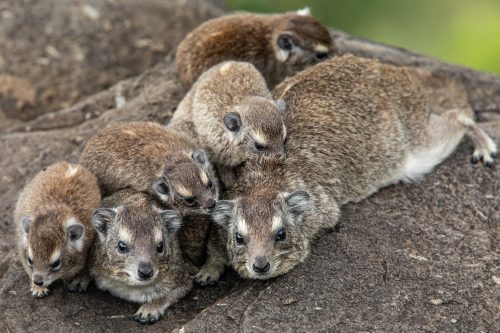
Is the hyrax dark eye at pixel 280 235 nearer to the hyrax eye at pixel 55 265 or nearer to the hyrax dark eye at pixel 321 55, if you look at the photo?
the hyrax eye at pixel 55 265

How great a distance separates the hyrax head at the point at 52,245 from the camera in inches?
293

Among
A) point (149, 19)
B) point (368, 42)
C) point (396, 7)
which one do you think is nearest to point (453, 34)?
point (396, 7)

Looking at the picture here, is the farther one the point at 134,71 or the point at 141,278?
the point at 134,71

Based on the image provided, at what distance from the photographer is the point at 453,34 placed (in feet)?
44.8

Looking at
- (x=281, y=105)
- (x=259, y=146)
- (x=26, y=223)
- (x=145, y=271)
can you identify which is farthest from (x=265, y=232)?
(x=26, y=223)

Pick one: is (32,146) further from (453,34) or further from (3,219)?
(453,34)

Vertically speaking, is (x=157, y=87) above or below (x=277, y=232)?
below

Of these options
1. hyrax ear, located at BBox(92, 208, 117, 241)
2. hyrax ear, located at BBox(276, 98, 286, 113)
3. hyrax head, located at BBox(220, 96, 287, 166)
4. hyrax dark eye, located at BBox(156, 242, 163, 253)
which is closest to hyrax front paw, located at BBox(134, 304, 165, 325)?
hyrax dark eye, located at BBox(156, 242, 163, 253)

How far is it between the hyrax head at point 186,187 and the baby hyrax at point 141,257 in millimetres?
210

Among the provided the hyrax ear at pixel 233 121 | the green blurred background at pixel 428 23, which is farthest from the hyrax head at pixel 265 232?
the green blurred background at pixel 428 23

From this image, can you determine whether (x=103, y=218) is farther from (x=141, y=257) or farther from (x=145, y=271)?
(x=145, y=271)

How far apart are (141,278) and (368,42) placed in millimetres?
6667

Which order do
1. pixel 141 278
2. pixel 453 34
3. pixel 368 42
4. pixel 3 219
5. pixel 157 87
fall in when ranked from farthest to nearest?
1. pixel 453 34
2. pixel 368 42
3. pixel 157 87
4. pixel 3 219
5. pixel 141 278

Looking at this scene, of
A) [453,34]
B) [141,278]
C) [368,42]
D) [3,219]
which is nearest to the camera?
[141,278]
